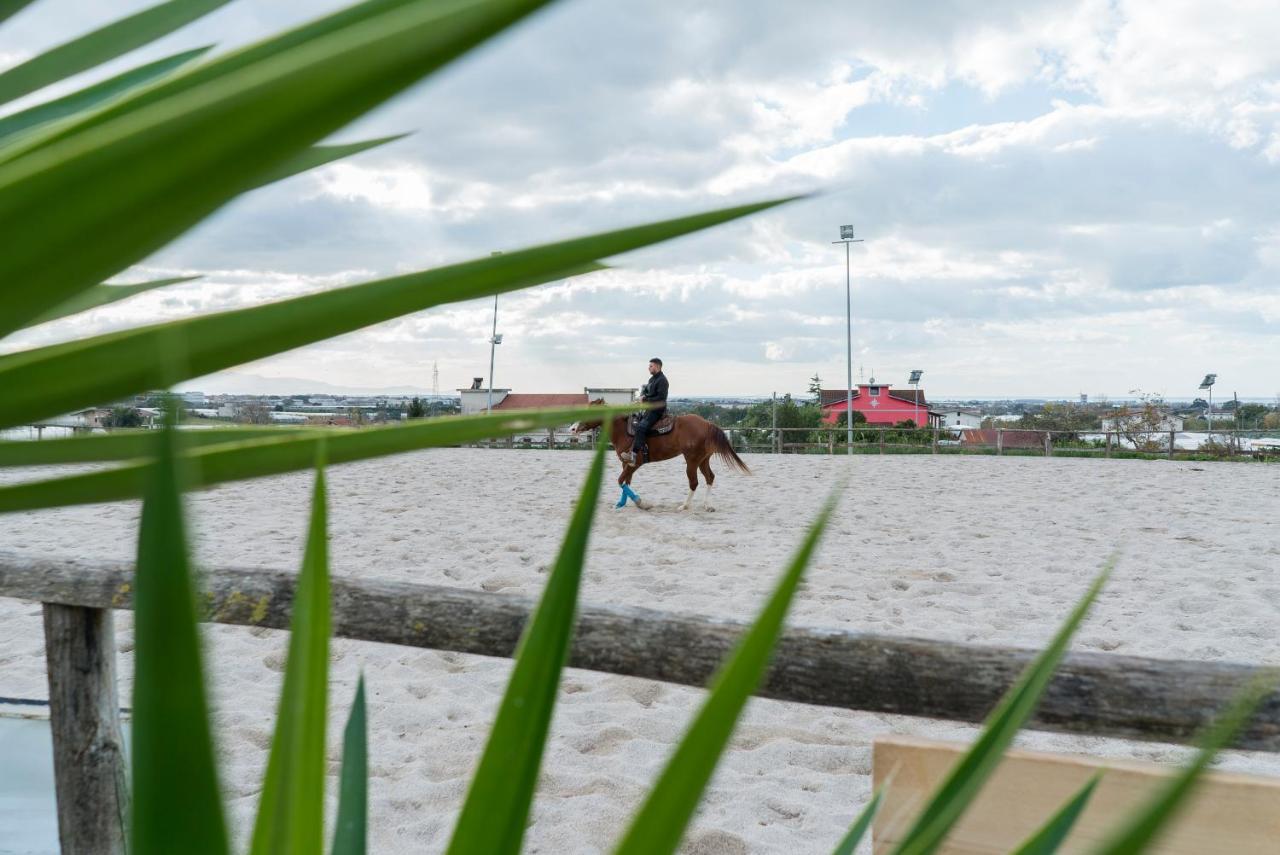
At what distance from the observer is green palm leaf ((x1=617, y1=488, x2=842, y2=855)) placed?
0.63 feet

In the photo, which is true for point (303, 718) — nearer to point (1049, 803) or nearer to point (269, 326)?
point (269, 326)

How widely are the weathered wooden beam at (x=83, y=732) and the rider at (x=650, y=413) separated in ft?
20.6

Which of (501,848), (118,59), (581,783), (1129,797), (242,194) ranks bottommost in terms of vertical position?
(581,783)

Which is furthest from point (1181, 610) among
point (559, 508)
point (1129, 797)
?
point (559, 508)

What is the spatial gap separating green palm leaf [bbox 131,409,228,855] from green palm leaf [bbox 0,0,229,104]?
1.19 ft

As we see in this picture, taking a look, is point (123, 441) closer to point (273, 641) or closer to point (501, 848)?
point (501, 848)

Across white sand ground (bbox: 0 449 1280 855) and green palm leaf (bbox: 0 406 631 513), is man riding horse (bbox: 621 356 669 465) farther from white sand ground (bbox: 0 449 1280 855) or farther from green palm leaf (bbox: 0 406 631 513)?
green palm leaf (bbox: 0 406 631 513)

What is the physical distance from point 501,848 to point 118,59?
436 mm

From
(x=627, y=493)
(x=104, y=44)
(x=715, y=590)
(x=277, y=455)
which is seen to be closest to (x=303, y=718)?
(x=277, y=455)

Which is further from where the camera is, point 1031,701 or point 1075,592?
point 1075,592

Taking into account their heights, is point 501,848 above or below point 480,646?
above

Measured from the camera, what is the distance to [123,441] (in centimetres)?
35

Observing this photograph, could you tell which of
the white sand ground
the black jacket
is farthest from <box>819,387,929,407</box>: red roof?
the black jacket

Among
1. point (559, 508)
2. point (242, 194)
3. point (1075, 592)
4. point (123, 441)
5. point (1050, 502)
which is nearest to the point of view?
point (242, 194)
